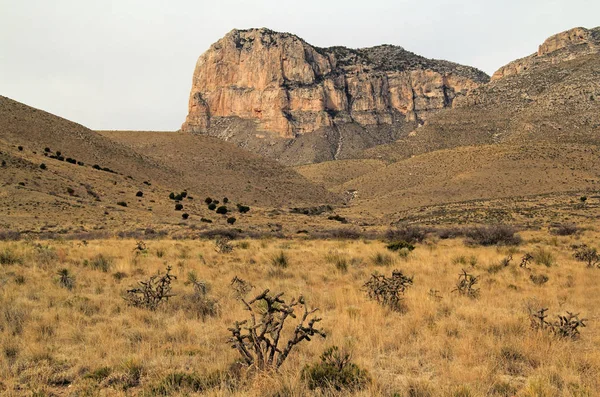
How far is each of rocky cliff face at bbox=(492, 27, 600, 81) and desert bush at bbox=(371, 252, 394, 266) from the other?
11508 cm

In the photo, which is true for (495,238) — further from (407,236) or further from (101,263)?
(101,263)

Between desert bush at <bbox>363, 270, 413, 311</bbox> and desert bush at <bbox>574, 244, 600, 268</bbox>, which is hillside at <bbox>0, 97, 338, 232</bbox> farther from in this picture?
desert bush at <bbox>574, 244, 600, 268</bbox>

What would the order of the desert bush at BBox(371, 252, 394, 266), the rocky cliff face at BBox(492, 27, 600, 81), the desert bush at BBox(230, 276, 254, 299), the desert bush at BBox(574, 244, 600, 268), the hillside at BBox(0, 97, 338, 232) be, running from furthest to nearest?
the rocky cliff face at BBox(492, 27, 600, 81)
the hillside at BBox(0, 97, 338, 232)
the desert bush at BBox(371, 252, 394, 266)
the desert bush at BBox(574, 244, 600, 268)
the desert bush at BBox(230, 276, 254, 299)

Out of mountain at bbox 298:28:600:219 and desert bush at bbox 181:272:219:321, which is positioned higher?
mountain at bbox 298:28:600:219

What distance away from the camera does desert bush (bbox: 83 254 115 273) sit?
40.9ft

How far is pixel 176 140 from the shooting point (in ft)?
299

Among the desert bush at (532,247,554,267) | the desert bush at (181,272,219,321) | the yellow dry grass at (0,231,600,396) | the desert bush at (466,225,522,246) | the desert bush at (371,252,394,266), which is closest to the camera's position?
the yellow dry grass at (0,231,600,396)

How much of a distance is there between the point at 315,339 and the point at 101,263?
917cm

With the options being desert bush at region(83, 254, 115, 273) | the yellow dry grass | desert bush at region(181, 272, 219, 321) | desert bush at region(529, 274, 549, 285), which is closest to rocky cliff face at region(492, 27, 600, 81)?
desert bush at region(529, 274, 549, 285)

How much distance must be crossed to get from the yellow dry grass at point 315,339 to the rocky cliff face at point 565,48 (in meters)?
120

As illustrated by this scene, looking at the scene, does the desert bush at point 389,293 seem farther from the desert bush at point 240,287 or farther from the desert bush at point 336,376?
the desert bush at point 336,376

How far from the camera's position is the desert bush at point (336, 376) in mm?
4480

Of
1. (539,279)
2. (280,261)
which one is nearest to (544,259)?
(539,279)

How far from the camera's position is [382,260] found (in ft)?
49.3
